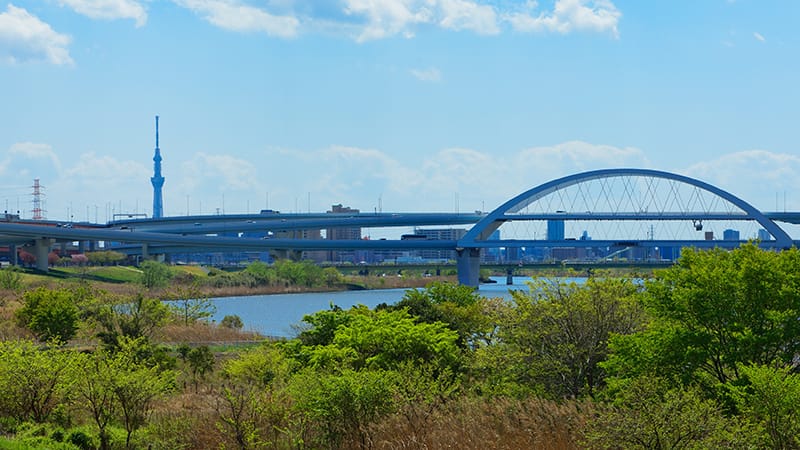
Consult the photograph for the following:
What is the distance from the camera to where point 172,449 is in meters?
19.2

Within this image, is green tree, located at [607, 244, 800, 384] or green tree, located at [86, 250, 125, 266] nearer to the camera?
green tree, located at [607, 244, 800, 384]

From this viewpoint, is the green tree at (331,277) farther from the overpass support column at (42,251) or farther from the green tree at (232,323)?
the green tree at (232,323)

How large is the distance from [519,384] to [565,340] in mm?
1371

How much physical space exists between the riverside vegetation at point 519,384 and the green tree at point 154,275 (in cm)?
5912

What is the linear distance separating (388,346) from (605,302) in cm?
545

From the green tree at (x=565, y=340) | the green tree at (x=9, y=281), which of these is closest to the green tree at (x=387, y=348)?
the green tree at (x=565, y=340)

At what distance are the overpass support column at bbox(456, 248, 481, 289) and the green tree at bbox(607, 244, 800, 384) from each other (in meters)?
83.2

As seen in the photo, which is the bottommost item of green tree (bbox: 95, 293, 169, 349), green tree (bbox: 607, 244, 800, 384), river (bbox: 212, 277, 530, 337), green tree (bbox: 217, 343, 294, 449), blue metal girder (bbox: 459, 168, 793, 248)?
river (bbox: 212, 277, 530, 337)

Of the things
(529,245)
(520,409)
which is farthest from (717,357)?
(529,245)

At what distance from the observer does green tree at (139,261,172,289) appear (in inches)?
3285

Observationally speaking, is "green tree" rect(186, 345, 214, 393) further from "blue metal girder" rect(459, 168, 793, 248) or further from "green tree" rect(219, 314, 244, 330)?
"blue metal girder" rect(459, 168, 793, 248)

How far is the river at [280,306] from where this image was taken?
54675 millimetres

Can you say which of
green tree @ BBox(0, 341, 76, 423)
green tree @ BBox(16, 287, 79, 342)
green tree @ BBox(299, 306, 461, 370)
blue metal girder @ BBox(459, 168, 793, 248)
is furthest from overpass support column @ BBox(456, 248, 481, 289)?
green tree @ BBox(0, 341, 76, 423)

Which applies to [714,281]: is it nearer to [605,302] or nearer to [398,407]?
[605,302]
